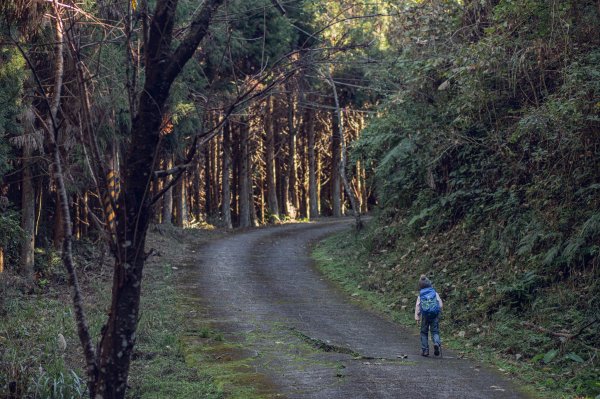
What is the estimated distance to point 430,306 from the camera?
1241 cm

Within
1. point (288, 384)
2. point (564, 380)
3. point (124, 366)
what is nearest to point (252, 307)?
point (288, 384)

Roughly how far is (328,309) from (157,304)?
3938 millimetres

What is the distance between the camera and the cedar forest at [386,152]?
19.0 ft

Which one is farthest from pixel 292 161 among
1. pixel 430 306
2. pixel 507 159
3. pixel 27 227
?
pixel 430 306

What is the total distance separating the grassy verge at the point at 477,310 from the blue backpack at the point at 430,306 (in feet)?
3.21

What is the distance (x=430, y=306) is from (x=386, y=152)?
11.3 metres

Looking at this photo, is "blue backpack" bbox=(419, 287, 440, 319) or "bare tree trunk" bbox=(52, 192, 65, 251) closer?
"blue backpack" bbox=(419, 287, 440, 319)

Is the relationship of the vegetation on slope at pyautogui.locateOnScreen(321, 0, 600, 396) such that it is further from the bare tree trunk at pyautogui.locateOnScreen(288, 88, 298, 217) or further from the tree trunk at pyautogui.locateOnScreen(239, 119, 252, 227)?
the bare tree trunk at pyautogui.locateOnScreen(288, 88, 298, 217)

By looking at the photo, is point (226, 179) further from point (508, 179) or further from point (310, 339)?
point (310, 339)

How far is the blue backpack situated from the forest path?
2.39 feet

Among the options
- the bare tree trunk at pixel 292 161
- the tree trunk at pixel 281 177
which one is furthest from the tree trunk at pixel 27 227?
the tree trunk at pixel 281 177

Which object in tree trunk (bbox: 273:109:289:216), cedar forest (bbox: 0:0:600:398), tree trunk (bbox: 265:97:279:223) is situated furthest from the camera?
tree trunk (bbox: 273:109:289:216)

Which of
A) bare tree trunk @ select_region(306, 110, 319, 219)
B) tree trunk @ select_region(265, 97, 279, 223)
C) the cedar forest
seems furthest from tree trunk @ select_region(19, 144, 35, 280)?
bare tree trunk @ select_region(306, 110, 319, 219)

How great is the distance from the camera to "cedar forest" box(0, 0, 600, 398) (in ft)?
19.0
